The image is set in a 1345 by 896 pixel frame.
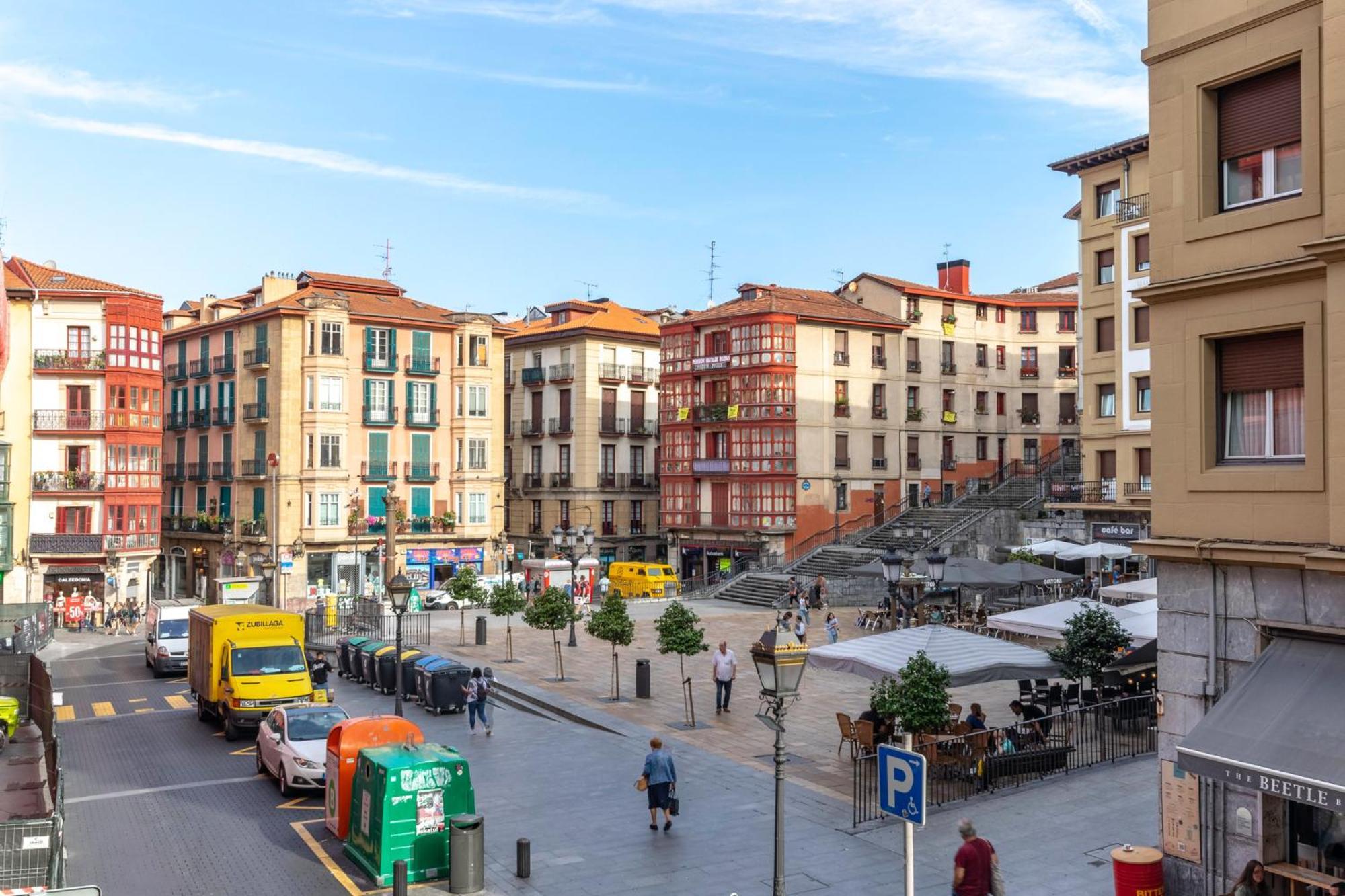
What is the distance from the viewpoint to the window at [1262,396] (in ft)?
40.9

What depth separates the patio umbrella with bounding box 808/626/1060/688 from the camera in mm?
18531

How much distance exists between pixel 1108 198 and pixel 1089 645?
2938cm

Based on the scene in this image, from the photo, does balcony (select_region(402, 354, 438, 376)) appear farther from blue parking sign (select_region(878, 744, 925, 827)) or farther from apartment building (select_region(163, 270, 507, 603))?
blue parking sign (select_region(878, 744, 925, 827))

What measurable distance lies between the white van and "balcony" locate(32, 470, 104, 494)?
18.7 metres

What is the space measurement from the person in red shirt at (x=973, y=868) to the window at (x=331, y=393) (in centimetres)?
4887

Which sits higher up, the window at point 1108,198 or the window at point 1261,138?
the window at point 1108,198

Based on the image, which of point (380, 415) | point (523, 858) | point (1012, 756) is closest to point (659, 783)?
point (523, 858)

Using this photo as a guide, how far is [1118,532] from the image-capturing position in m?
45.2

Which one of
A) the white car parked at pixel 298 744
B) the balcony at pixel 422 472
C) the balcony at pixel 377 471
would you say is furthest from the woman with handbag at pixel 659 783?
the balcony at pixel 422 472

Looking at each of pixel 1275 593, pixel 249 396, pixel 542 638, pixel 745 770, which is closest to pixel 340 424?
pixel 249 396

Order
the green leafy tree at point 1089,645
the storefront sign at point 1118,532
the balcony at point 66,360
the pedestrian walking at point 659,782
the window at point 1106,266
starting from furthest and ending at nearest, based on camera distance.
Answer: the balcony at point 66,360
the window at point 1106,266
the storefront sign at point 1118,532
the green leafy tree at point 1089,645
the pedestrian walking at point 659,782

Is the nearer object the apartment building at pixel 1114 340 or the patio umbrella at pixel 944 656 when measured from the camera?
the patio umbrella at pixel 944 656

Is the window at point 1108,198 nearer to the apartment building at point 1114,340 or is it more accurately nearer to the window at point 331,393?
the apartment building at point 1114,340

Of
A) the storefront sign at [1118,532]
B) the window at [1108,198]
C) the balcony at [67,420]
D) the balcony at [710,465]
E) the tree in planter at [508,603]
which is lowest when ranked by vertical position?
the tree in planter at [508,603]
